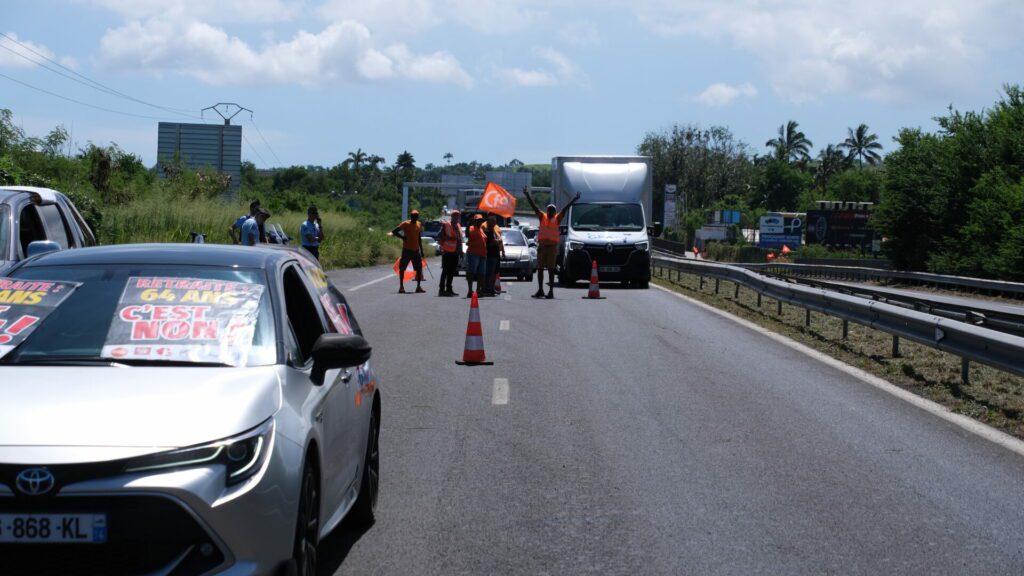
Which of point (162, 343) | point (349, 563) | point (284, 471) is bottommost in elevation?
point (349, 563)

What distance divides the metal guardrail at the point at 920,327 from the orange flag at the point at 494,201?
18710mm

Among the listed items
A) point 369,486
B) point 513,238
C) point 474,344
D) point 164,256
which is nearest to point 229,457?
point 164,256

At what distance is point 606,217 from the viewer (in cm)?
3350

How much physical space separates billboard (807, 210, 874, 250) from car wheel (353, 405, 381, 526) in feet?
254

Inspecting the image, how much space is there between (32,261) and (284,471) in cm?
215

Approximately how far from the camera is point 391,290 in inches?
1168

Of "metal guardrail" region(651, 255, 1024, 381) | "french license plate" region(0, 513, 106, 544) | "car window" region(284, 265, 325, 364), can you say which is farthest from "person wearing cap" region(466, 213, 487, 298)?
"french license plate" region(0, 513, 106, 544)

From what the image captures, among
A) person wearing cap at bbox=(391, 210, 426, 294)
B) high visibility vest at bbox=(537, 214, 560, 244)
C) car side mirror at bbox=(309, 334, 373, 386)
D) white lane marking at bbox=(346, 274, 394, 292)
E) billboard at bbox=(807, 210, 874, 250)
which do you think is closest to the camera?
car side mirror at bbox=(309, 334, 373, 386)

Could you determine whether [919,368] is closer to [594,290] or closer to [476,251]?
[476,251]

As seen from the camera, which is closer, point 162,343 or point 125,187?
point 162,343

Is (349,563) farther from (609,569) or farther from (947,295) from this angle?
(947,295)

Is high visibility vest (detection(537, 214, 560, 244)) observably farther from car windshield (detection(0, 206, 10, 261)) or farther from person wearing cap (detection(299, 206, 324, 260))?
car windshield (detection(0, 206, 10, 261))

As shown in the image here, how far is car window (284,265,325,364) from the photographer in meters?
6.13

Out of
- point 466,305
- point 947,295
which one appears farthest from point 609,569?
point 947,295
